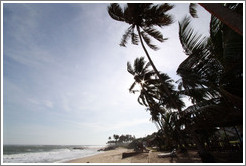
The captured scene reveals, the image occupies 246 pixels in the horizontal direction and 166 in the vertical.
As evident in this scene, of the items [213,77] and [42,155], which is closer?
[213,77]

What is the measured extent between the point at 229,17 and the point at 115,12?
7.10m

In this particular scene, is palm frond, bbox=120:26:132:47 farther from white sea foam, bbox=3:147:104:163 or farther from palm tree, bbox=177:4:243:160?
white sea foam, bbox=3:147:104:163

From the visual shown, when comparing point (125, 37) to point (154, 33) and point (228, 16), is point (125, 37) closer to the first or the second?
point (154, 33)

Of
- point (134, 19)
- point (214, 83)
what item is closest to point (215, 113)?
point (214, 83)

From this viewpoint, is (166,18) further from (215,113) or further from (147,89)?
(147,89)

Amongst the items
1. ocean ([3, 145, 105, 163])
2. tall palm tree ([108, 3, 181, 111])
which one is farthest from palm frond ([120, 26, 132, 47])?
ocean ([3, 145, 105, 163])

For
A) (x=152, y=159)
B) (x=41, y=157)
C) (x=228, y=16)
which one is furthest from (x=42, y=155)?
(x=228, y=16)

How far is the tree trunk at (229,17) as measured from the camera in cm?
134

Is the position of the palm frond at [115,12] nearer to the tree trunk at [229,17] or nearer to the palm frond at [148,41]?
the palm frond at [148,41]

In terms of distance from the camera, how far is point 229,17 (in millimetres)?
1413

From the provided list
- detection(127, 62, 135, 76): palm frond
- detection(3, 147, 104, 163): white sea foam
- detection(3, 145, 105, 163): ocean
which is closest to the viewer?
detection(127, 62, 135, 76): palm frond

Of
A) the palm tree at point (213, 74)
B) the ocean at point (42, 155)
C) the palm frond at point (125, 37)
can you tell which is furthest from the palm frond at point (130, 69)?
the ocean at point (42, 155)

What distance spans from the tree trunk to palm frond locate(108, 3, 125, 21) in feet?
22.0

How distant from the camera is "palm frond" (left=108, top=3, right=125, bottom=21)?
24.3ft
